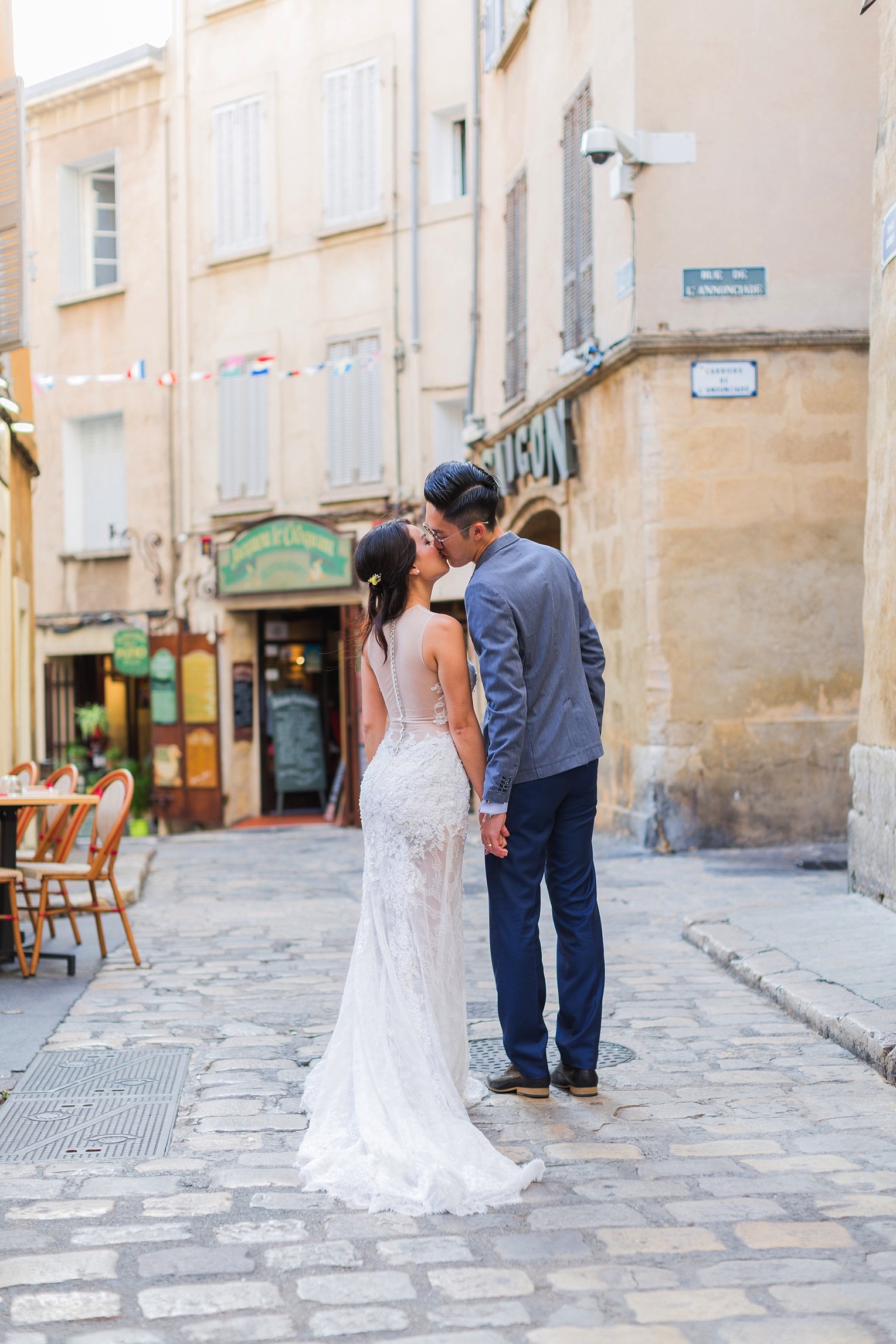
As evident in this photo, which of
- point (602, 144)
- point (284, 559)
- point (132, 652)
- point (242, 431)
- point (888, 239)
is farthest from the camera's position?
point (132, 652)

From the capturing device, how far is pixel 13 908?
21.5 feet

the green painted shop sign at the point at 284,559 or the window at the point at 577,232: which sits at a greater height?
the window at the point at 577,232

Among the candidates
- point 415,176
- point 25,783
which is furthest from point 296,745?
point 25,783

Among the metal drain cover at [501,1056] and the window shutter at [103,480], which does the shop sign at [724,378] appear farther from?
the window shutter at [103,480]

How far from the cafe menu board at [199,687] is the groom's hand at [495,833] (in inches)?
560

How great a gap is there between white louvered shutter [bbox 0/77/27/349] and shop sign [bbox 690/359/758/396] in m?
4.82

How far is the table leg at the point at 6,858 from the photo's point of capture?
673 cm

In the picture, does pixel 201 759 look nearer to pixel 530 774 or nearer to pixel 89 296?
pixel 89 296

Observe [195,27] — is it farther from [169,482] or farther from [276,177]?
[169,482]

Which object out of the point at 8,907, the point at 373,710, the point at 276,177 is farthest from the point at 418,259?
the point at 373,710

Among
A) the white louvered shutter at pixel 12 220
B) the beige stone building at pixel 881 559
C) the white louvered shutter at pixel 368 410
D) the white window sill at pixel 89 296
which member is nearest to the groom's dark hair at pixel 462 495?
the beige stone building at pixel 881 559

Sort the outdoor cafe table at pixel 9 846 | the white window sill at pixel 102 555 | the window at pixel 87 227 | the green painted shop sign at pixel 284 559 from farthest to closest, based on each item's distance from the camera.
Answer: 1. the window at pixel 87 227
2. the white window sill at pixel 102 555
3. the green painted shop sign at pixel 284 559
4. the outdoor cafe table at pixel 9 846

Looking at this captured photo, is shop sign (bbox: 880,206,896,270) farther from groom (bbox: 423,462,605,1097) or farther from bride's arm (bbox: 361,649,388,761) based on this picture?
bride's arm (bbox: 361,649,388,761)

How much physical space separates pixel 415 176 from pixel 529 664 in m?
13.8
